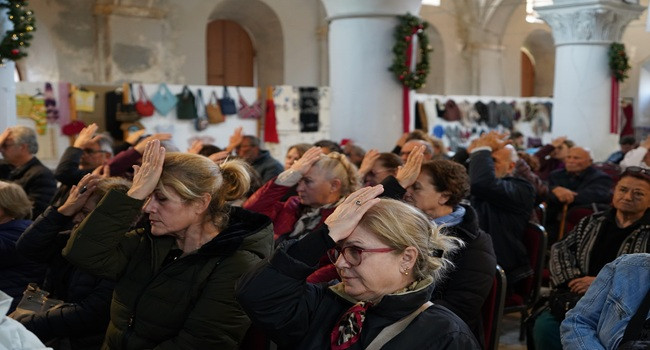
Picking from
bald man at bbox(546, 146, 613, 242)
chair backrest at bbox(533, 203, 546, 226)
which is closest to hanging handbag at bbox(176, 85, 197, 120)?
bald man at bbox(546, 146, 613, 242)

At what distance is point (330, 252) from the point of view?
2920mm

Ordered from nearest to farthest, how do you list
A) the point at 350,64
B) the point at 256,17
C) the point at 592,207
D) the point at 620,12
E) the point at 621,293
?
the point at 621,293, the point at 592,207, the point at 350,64, the point at 620,12, the point at 256,17

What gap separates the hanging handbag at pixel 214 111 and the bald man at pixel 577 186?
12.7 ft

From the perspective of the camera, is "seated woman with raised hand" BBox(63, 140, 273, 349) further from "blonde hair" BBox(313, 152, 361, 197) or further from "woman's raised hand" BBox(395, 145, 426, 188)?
"blonde hair" BBox(313, 152, 361, 197)

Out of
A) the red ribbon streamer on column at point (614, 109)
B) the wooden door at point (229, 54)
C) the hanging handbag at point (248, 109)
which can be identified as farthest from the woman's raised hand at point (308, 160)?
the wooden door at point (229, 54)

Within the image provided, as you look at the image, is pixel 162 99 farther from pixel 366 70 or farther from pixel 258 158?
pixel 258 158

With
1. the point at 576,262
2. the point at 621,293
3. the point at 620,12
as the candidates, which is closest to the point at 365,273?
the point at 621,293

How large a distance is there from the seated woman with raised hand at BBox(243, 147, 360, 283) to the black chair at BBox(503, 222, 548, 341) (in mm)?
1484

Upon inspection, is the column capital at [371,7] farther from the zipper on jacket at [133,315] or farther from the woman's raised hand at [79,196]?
the zipper on jacket at [133,315]

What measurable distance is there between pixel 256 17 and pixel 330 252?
14734mm

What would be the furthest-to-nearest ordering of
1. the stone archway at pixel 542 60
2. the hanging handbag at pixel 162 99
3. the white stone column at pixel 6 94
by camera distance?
1. the stone archway at pixel 542 60
2. the hanging handbag at pixel 162 99
3. the white stone column at pixel 6 94

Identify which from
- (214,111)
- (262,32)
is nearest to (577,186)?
(214,111)

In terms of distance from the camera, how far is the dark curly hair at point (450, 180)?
4.09 m

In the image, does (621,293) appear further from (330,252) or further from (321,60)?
(321,60)
